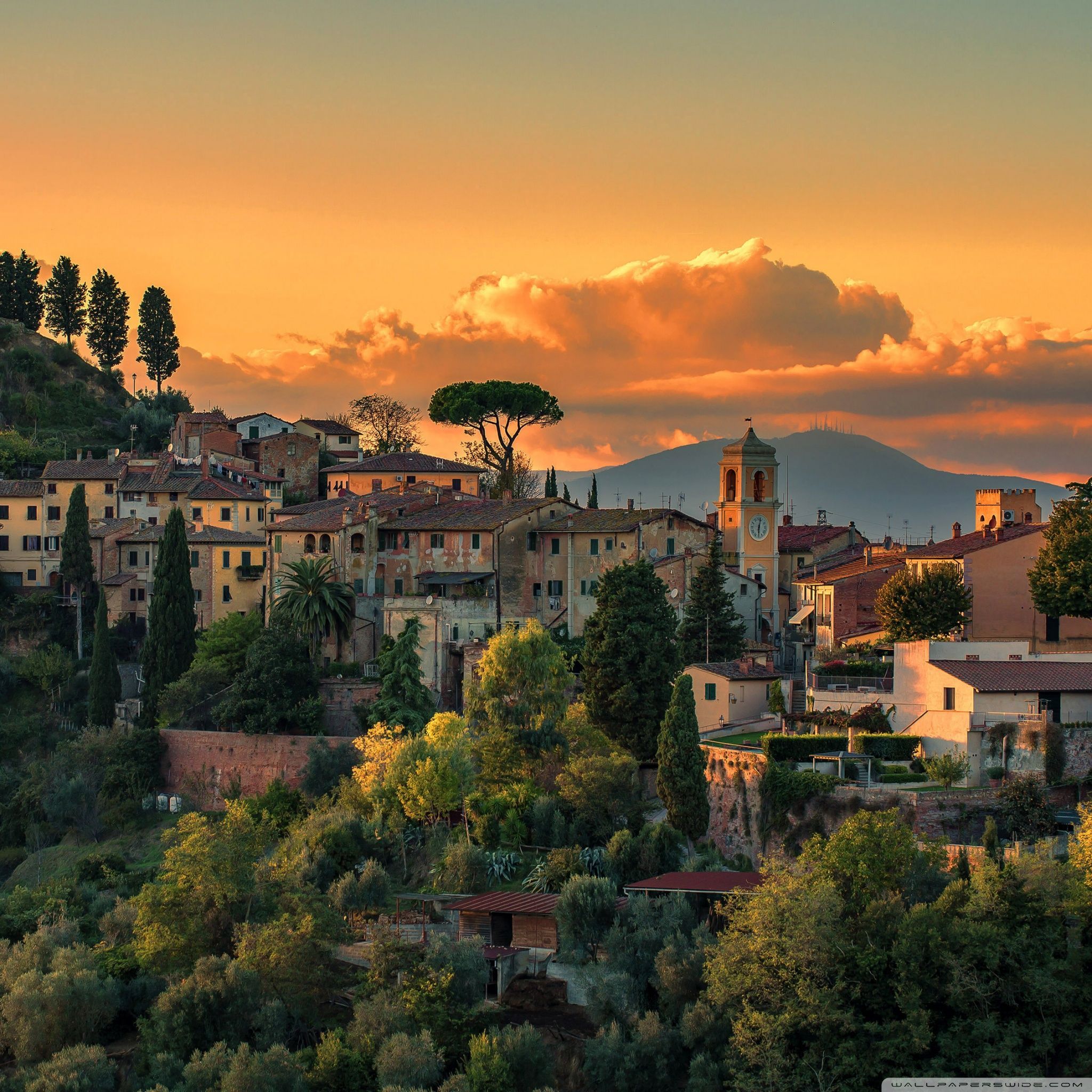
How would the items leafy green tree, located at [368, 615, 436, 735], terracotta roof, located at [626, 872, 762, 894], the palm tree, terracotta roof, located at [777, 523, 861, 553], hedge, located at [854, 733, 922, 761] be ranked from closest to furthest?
terracotta roof, located at [626, 872, 762, 894] < hedge, located at [854, 733, 922, 761] < leafy green tree, located at [368, 615, 436, 735] < the palm tree < terracotta roof, located at [777, 523, 861, 553]

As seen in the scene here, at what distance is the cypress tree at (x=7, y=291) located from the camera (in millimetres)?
105750

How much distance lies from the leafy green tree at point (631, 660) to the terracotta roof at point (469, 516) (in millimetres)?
12195

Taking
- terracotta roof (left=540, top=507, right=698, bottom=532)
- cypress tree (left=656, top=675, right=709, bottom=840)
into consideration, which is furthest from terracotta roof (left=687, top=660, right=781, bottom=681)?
terracotta roof (left=540, top=507, right=698, bottom=532)

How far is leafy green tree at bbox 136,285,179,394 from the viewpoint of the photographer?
105688mm

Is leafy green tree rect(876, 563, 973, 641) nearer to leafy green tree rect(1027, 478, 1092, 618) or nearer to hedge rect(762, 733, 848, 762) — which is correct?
leafy green tree rect(1027, 478, 1092, 618)

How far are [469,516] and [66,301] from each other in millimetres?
52943

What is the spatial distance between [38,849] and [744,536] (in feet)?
91.3

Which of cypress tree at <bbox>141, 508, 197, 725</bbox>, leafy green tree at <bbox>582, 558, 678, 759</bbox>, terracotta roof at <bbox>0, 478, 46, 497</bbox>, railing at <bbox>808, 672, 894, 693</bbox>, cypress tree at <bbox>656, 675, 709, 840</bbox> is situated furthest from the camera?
terracotta roof at <bbox>0, 478, 46, 497</bbox>

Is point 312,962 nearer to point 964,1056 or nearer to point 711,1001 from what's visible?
point 711,1001

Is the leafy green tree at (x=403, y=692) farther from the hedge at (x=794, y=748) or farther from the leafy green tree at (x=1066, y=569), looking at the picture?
the leafy green tree at (x=1066, y=569)

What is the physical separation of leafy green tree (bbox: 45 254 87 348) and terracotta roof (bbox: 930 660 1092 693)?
76263 millimetres

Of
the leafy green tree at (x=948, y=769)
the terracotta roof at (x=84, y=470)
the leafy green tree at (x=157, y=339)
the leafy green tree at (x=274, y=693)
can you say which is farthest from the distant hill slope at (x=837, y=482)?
the leafy green tree at (x=948, y=769)

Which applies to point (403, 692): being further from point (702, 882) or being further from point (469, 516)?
point (702, 882)

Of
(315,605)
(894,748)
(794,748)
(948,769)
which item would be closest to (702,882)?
(794,748)
